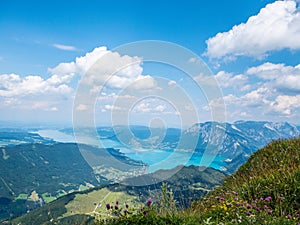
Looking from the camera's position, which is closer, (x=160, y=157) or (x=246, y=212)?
(x=246, y=212)

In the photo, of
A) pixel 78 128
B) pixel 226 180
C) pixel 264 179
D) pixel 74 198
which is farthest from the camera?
pixel 74 198

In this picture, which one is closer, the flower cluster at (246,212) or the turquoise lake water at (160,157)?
the flower cluster at (246,212)

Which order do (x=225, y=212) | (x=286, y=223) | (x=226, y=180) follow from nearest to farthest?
(x=286, y=223)
(x=225, y=212)
(x=226, y=180)

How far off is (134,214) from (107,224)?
0.57m

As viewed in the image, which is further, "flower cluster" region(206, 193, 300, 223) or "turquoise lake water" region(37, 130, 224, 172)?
"turquoise lake water" region(37, 130, 224, 172)

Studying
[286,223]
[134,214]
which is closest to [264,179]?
[286,223]

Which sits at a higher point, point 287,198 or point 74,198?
point 287,198

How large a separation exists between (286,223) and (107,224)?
3412 millimetres

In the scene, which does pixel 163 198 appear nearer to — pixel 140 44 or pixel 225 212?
pixel 225 212

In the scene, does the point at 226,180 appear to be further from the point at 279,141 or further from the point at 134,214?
the point at 134,214

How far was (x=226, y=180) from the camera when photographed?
11930 millimetres

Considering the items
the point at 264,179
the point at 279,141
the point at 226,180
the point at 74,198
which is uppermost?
the point at 279,141

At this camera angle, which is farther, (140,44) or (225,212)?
(140,44)

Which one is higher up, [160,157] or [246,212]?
[246,212]
